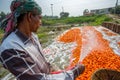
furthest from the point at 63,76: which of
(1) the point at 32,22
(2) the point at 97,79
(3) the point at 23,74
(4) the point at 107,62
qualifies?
(4) the point at 107,62

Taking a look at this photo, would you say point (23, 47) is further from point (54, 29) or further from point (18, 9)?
point (54, 29)

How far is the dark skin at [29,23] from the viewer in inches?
66.7

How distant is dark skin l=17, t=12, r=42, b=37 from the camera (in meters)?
1.69

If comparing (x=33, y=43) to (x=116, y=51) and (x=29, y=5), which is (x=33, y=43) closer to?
(x=29, y=5)

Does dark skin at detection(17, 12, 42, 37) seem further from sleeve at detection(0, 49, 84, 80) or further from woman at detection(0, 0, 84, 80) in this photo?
sleeve at detection(0, 49, 84, 80)

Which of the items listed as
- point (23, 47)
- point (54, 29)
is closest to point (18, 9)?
point (23, 47)

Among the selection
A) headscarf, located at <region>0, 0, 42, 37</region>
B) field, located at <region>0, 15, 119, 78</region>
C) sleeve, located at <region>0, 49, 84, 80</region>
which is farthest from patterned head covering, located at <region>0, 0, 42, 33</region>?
field, located at <region>0, 15, 119, 78</region>

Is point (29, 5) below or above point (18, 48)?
above

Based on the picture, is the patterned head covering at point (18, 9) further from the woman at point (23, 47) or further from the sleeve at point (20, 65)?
the sleeve at point (20, 65)

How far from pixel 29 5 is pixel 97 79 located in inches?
68.9

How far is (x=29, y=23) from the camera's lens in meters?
1.71

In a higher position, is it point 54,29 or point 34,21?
point 34,21

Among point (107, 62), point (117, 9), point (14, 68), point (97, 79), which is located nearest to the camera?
point (14, 68)

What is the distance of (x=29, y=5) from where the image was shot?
168 cm
